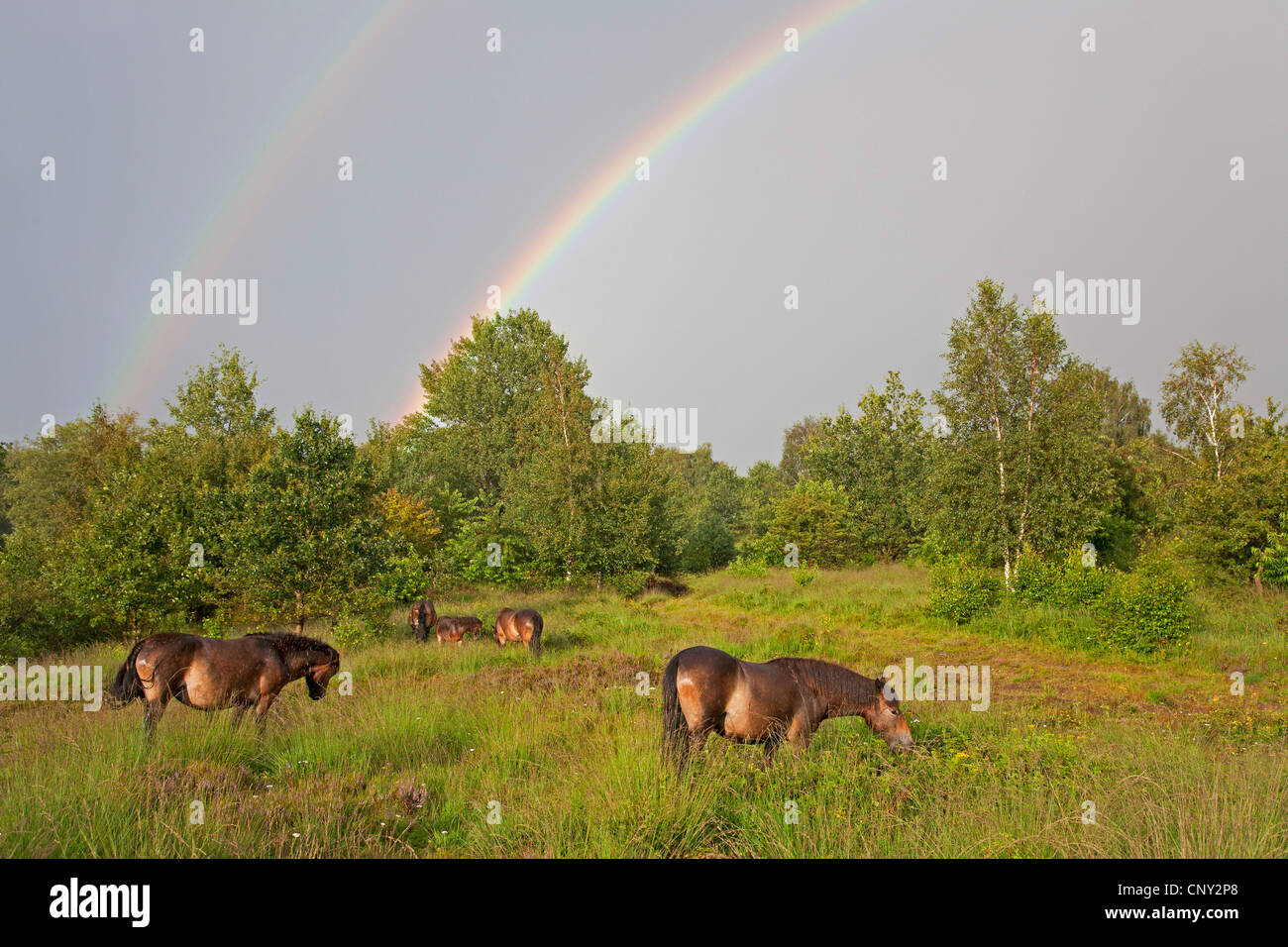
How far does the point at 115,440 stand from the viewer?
34.9m

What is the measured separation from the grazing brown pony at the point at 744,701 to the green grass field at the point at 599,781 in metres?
0.22

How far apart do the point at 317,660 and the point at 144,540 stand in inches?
612

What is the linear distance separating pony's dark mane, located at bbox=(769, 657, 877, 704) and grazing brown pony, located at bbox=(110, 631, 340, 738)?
6090 mm

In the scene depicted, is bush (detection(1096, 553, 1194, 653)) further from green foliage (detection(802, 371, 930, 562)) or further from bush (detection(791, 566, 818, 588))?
green foliage (detection(802, 371, 930, 562))

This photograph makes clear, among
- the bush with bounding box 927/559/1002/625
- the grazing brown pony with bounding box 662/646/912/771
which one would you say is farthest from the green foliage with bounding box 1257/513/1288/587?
the grazing brown pony with bounding box 662/646/912/771

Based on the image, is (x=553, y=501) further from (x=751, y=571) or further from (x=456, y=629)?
(x=456, y=629)

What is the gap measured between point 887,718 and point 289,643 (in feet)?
24.1

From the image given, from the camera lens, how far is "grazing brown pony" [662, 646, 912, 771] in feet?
19.8

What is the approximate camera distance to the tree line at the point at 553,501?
16.0 meters

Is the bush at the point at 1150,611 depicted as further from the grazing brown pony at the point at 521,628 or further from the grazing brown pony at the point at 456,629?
the grazing brown pony at the point at 456,629

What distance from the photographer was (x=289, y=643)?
7828mm

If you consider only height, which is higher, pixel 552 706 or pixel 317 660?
pixel 317 660
